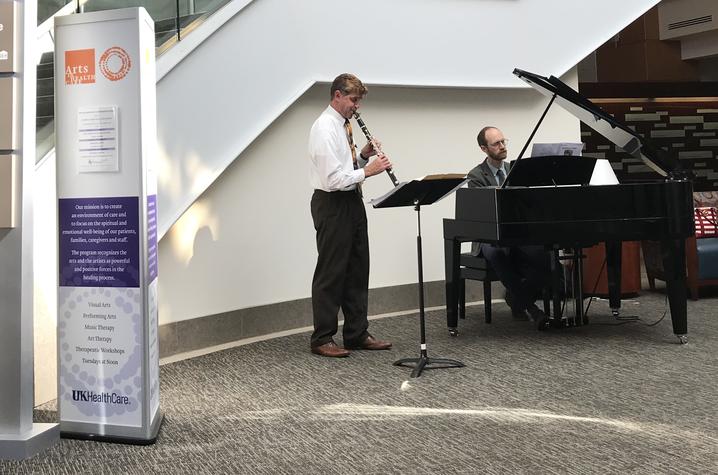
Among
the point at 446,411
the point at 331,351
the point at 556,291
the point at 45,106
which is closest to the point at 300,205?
the point at 331,351

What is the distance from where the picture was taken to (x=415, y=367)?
4.87 metres

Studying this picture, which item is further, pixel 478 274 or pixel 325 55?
pixel 325 55

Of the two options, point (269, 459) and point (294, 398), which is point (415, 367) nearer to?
point (294, 398)

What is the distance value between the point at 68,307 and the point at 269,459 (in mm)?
1093

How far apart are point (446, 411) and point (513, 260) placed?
253cm

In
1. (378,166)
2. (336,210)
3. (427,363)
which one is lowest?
(427,363)

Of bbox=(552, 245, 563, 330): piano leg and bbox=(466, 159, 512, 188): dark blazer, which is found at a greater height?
bbox=(466, 159, 512, 188): dark blazer

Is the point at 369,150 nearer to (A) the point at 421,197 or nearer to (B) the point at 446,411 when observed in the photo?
(A) the point at 421,197

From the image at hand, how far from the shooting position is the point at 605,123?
5.38 metres

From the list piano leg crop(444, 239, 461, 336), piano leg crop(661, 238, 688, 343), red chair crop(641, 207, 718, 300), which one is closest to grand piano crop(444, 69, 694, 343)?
piano leg crop(661, 238, 688, 343)

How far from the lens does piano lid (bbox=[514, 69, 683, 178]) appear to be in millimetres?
5223

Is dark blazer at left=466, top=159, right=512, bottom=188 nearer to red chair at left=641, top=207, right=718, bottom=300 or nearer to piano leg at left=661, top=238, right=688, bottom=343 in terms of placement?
piano leg at left=661, top=238, right=688, bottom=343

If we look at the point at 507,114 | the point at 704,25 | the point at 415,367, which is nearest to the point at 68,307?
the point at 415,367


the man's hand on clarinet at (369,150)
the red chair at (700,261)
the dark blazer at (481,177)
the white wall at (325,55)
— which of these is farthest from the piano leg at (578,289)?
the white wall at (325,55)
